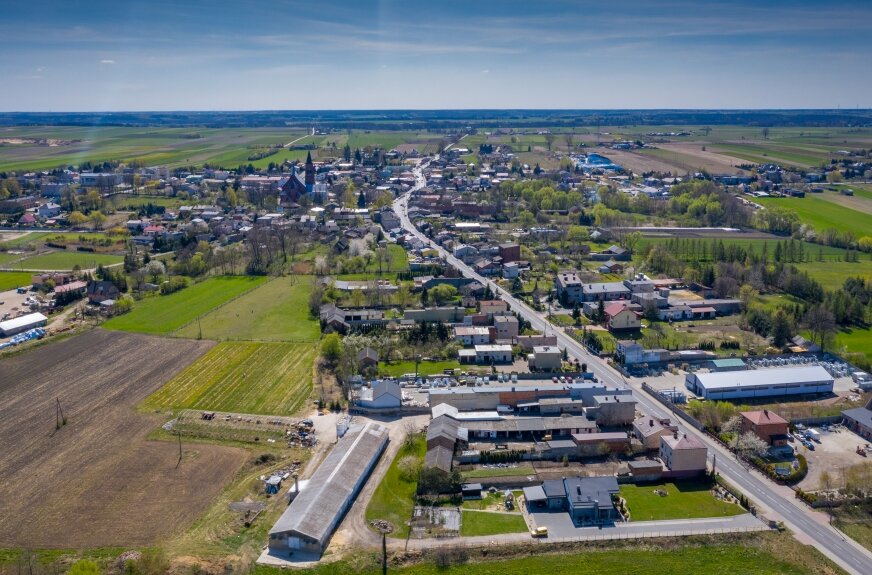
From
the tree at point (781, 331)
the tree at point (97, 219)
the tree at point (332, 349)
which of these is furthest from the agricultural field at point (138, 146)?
the tree at point (781, 331)

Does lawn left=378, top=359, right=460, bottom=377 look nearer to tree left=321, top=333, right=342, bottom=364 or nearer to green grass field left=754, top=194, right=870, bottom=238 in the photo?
tree left=321, top=333, right=342, bottom=364

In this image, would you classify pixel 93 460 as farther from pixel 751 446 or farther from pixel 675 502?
pixel 751 446

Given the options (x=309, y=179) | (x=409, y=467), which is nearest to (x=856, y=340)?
(x=409, y=467)

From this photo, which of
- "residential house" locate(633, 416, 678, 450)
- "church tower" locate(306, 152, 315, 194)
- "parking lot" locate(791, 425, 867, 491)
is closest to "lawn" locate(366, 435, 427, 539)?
"residential house" locate(633, 416, 678, 450)

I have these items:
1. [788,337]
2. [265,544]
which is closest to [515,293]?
[788,337]

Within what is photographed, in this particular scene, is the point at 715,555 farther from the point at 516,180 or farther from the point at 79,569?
the point at 516,180
